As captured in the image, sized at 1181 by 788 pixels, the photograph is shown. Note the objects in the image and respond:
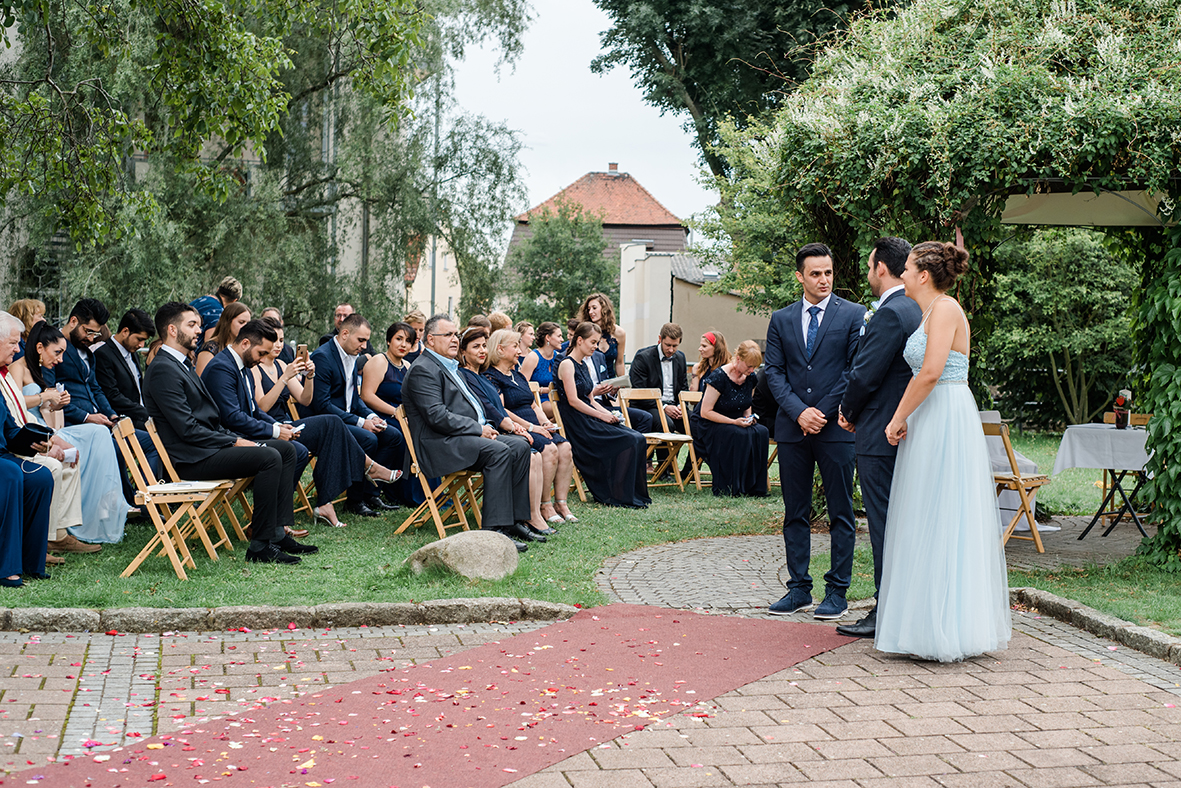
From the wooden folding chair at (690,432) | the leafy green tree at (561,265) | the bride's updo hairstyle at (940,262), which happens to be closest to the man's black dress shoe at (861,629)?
the bride's updo hairstyle at (940,262)

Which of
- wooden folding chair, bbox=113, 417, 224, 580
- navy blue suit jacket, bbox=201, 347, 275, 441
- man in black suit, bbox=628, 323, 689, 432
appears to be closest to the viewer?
wooden folding chair, bbox=113, 417, 224, 580

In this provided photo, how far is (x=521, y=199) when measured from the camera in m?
20.2

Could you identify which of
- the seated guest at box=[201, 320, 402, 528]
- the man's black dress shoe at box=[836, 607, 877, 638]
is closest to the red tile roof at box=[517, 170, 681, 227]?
the seated guest at box=[201, 320, 402, 528]

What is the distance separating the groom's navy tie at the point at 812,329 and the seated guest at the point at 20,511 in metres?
4.99

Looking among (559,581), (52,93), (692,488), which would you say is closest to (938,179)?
(559,581)

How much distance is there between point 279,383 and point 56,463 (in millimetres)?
1991

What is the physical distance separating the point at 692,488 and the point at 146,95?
977 cm

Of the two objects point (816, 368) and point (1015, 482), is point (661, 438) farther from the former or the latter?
point (816, 368)

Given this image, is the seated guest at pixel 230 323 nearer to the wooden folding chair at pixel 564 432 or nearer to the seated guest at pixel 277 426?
the seated guest at pixel 277 426

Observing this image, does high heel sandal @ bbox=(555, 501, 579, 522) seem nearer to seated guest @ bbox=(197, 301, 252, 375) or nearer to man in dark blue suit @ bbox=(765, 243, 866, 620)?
seated guest @ bbox=(197, 301, 252, 375)

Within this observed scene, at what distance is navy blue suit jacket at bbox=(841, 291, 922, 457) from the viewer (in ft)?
19.2

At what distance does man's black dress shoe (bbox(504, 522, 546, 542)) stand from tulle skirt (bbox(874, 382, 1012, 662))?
3.94 metres

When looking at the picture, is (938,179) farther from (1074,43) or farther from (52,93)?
(52,93)

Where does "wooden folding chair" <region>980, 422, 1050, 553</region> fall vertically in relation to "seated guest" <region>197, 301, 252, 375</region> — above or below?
below
